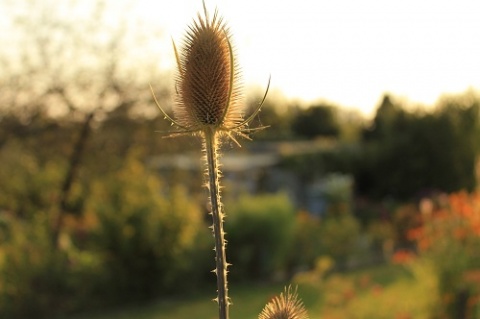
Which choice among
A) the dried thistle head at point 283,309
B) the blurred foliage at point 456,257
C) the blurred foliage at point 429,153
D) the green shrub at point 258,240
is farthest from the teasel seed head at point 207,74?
the blurred foliage at point 429,153

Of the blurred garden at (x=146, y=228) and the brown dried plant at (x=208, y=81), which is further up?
the blurred garden at (x=146, y=228)

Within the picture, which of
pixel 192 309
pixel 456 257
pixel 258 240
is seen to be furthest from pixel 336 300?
pixel 258 240

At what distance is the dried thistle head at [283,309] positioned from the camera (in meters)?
0.86

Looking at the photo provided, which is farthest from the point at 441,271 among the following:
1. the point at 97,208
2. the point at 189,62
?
the point at 189,62

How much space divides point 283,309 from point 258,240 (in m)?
12.2

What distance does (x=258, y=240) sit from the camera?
1301cm

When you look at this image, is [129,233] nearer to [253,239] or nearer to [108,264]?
[108,264]

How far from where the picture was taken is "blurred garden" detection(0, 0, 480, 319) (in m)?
7.66

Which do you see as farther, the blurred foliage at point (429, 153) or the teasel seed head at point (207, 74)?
the blurred foliage at point (429, 153)

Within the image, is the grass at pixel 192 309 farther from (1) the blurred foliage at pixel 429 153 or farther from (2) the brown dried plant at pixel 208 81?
(1) the blurred foliage at pixel 429 153

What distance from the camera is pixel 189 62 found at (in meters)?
1.00

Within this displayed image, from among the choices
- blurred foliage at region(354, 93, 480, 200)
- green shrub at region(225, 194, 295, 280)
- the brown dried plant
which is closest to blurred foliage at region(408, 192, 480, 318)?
green shrub at region(225, 194, 295, 280)

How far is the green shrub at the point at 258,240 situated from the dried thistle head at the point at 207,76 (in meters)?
11.9

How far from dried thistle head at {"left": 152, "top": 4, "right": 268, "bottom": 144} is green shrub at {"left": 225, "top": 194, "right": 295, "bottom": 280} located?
1189 centimetres
